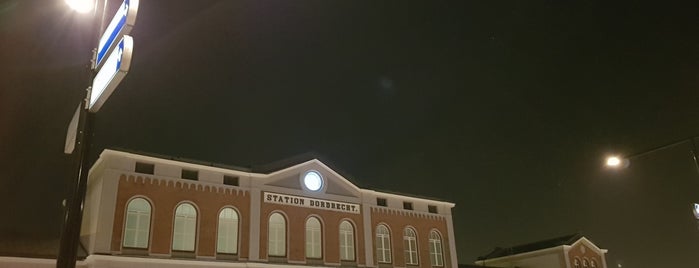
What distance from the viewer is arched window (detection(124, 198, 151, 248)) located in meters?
22.9

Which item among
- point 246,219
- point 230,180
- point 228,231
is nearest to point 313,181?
point 246,219

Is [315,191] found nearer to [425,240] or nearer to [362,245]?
[362,245]

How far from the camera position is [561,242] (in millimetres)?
41312

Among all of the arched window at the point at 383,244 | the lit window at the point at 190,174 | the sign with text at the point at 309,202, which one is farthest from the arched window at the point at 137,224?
the arched window at the point at 383,244

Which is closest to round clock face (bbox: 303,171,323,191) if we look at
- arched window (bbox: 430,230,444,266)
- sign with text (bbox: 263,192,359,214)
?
sign with text (bbox: 263,192,359,214)

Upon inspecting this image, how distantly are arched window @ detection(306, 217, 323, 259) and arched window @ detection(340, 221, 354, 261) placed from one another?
145 cm

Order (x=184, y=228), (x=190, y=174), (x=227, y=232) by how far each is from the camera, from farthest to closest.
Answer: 1. (x=227, y=232)
2. (x=190, y=174)
3. (x=184, y=228)

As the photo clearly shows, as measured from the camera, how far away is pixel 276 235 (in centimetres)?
2742

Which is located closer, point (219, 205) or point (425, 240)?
point (219, 205)

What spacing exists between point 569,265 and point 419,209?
1418 centimetres

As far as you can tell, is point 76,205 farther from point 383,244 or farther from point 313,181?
point 383,244

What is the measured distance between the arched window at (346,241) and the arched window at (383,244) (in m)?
1.78

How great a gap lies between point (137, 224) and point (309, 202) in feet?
29.1

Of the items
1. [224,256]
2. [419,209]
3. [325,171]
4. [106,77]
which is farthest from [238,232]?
[106,77]
